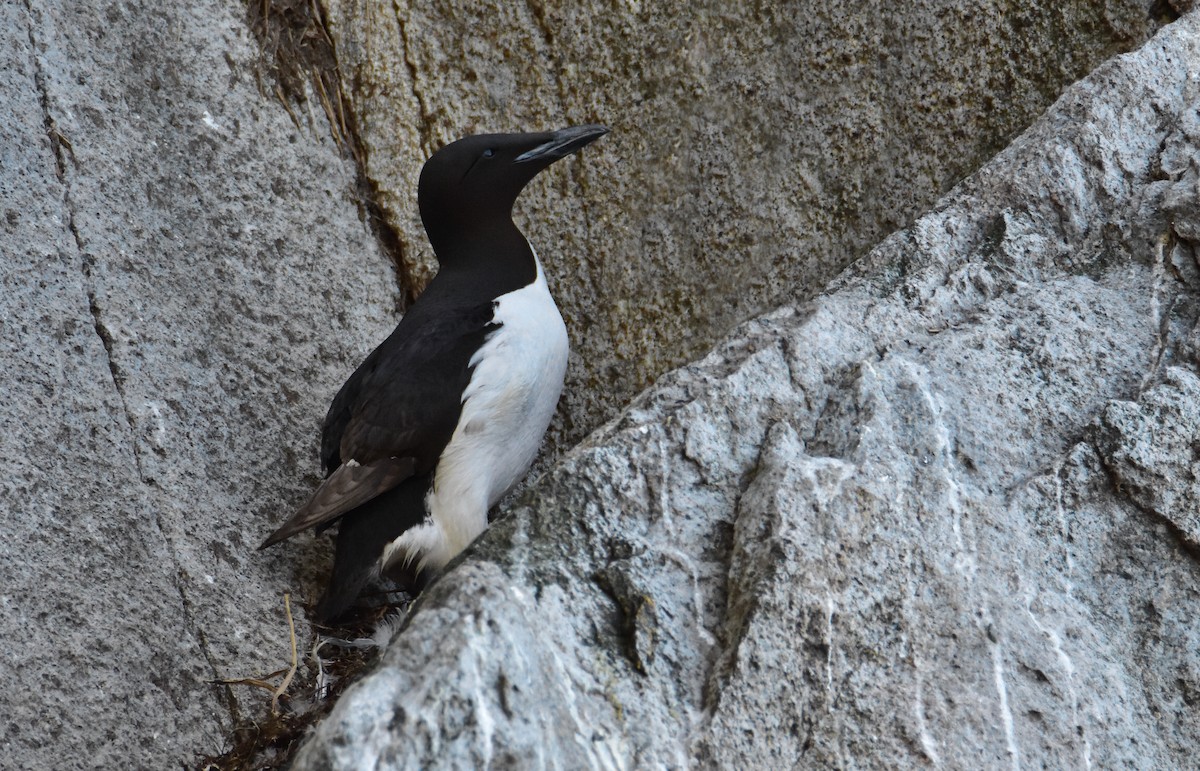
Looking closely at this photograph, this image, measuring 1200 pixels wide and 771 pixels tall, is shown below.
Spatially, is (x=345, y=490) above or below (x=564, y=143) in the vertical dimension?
below

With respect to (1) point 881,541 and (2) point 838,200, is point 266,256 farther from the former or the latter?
(1) point 881,541

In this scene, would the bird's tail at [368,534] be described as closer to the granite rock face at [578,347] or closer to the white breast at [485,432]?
the white breast at [485,432]

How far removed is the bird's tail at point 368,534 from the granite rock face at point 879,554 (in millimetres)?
888

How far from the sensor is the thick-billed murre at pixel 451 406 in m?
3.14

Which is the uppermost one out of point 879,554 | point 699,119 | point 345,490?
point 699,119

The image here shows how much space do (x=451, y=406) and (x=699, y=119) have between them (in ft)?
4.17

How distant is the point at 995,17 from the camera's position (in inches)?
129


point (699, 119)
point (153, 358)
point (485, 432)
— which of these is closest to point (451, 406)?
point (485, 432)

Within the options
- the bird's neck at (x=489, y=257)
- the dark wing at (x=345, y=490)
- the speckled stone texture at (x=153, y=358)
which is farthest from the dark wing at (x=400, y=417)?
the speckled stone texture at (x=153, y=358)

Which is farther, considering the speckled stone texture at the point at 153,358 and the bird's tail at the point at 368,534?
the bird's tail at the point at 368,534

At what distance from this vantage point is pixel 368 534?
319 cm

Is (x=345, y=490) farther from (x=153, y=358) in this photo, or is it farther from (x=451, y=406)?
(x=153, y=358)

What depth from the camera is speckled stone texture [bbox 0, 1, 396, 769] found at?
2.98 m

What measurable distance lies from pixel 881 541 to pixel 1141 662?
0.57 m
